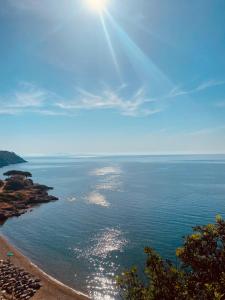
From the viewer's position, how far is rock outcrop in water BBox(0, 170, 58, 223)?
105725 millimetres

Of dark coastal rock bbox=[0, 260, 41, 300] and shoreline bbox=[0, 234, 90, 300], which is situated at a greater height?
dark coastal rock bbox=[0, 260, 41, 300]

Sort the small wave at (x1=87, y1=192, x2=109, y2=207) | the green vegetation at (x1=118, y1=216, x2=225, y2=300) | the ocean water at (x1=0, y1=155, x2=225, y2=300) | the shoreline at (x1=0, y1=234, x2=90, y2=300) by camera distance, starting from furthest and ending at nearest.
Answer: the small wave at (x1=87, y1=192, x2=109, y2=207) < the ocean water at (x1=0, y1=155, x2=225, y2=300) < the shoreline at (x1=0, y1=234, x2=90, y2=300) < the green vegetation at (x1=118, y1=216, x2=225, y2=300)

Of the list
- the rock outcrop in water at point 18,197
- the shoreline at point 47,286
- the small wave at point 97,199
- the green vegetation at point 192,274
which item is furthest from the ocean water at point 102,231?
the green vegetation at point 192,274

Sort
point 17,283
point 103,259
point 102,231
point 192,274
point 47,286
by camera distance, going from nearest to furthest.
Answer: point 192,274, point 17,283, point 47,286, point 103,259, point 102,231

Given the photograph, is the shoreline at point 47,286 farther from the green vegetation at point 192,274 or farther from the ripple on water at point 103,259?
the green vegetation at point 192,274

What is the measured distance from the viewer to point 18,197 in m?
126

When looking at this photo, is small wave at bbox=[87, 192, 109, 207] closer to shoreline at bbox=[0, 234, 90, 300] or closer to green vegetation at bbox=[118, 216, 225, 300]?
shoreline at bbox=[0, 234, 90, 300]

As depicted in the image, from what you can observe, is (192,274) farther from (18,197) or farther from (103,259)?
(18,197)

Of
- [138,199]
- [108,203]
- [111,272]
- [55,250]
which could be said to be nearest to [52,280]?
[111,272]

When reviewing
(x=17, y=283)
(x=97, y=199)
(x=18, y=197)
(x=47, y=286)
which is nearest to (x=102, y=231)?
(x=47, y=286)

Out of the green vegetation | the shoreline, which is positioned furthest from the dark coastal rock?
the green vegetation

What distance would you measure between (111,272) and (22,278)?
15987 mm

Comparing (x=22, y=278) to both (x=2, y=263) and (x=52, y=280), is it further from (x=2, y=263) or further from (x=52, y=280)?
(x=2, y=263)

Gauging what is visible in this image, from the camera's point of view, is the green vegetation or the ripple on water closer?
the green vegetation
